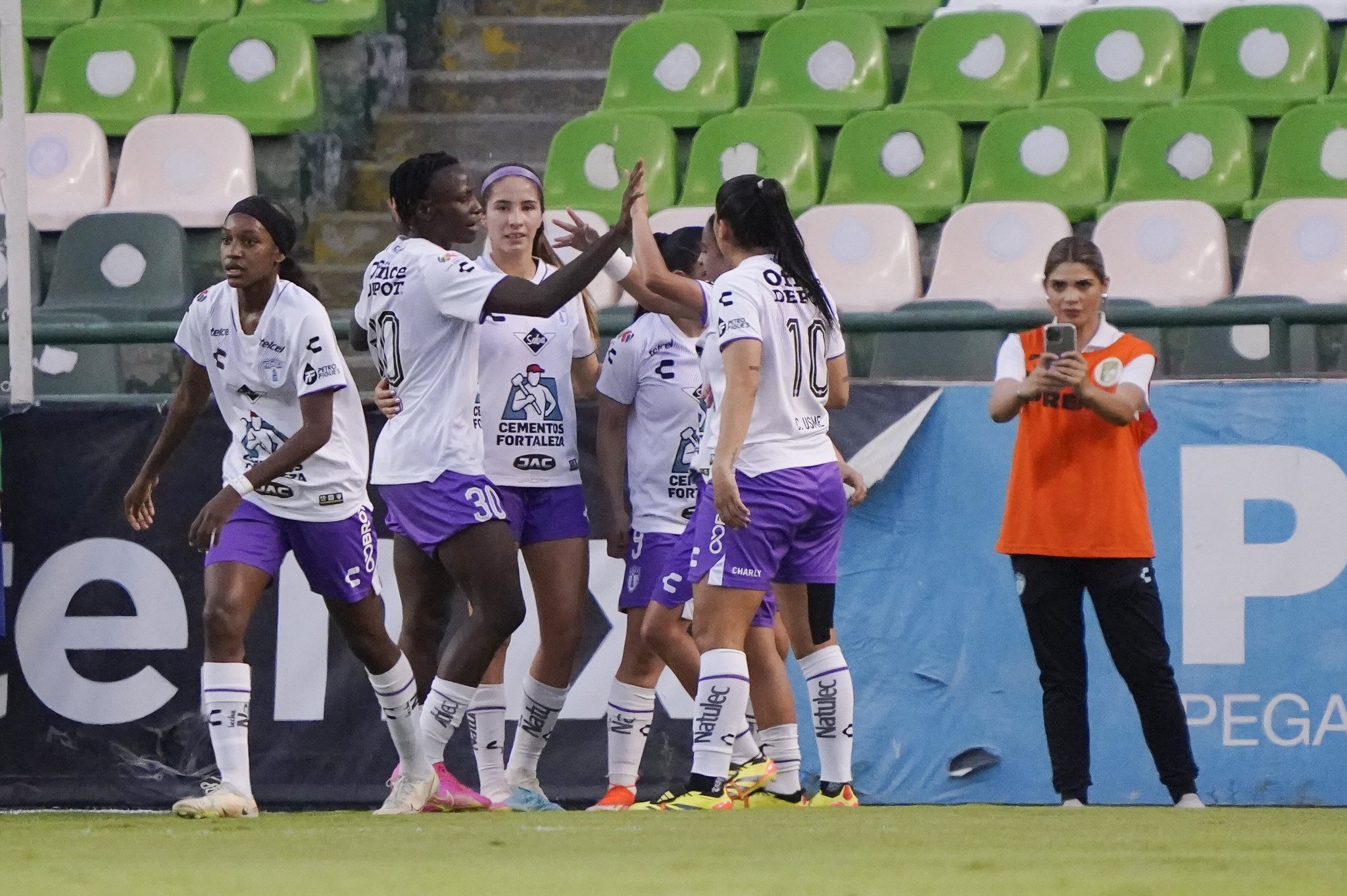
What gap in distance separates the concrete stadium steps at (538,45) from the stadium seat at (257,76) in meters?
1.38

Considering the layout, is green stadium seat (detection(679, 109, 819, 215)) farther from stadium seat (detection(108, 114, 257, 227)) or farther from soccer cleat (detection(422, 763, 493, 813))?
soccer cleat (detection(422, 763, 493, 813))

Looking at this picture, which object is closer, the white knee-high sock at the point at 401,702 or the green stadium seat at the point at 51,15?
the white knee-high sock at the point at 401,702

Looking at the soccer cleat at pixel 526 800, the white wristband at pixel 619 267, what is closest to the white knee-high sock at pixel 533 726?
the soccer cleat at pixel 526 800

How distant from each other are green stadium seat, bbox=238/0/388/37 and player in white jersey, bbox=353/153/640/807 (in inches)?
212

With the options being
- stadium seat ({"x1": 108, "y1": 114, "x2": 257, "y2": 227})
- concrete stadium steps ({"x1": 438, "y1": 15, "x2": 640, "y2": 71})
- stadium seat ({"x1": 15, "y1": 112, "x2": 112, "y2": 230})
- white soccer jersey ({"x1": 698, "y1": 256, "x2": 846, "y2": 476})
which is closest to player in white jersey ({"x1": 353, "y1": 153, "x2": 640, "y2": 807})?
white soccer jersey ({"x1": 698, "y1": 256, "x2": 846, "y2": 476})

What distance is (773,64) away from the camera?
11.1 metres

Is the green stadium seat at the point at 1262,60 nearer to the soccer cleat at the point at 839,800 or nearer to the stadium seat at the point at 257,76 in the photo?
the stadium seat at the point at 257,76

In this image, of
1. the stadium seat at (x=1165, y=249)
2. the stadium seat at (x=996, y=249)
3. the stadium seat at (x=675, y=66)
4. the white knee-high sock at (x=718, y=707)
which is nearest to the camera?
the white knee-high sock at (x=718, y=707)

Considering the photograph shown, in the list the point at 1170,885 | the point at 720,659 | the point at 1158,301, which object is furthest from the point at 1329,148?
the point at 1170,885

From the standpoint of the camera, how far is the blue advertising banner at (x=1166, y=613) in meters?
6.83

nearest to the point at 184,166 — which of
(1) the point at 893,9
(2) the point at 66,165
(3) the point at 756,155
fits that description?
(2) the point at 66,165

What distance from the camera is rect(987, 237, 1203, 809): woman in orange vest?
6.24 meters

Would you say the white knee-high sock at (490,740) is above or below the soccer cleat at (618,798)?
above

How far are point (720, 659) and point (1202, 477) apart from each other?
82.7 inches
